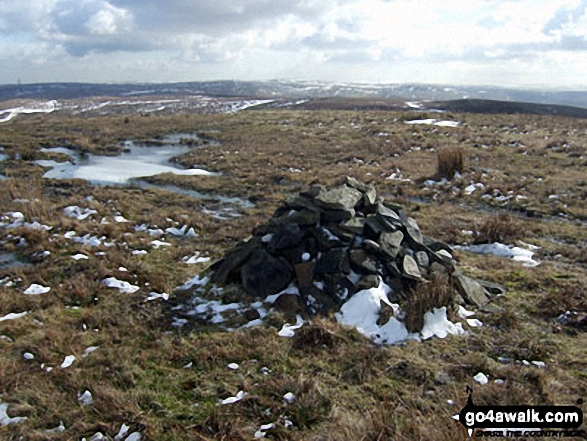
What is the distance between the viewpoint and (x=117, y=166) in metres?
24.0

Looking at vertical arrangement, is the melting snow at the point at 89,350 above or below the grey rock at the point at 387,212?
below

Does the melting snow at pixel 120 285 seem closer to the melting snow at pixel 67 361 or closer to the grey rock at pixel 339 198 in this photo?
the melting snow at pixel 67 361

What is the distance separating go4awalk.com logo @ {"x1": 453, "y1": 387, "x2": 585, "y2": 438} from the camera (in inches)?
157

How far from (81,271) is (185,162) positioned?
16489 millimetres

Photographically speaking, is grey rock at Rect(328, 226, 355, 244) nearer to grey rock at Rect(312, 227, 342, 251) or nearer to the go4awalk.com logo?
grey rock at Rect(312, 227, 342, 251)

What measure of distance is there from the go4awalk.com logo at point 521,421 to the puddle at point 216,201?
429 inches

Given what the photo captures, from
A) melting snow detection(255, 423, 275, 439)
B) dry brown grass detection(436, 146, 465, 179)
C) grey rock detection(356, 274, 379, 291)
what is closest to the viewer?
melting snow detection(255, 423, 275, 439)

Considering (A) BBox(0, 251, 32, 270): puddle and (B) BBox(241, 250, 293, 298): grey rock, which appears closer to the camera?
(B) BBox(241, 250, 293, 298): grey rock

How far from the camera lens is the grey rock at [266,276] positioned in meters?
7.65

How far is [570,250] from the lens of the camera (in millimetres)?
10180

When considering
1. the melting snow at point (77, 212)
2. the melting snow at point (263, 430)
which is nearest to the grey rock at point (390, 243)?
the melting snow at point (263, 430)

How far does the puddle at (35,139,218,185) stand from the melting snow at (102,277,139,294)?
12.2 metres

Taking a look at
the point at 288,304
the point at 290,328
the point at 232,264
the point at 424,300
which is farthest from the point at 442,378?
the point at 232,264

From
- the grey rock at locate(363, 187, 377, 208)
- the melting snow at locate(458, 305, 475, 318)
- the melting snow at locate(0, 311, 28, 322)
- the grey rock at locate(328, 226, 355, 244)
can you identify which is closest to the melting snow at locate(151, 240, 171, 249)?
the melting snow at locate(0, 311, 28, 322)
